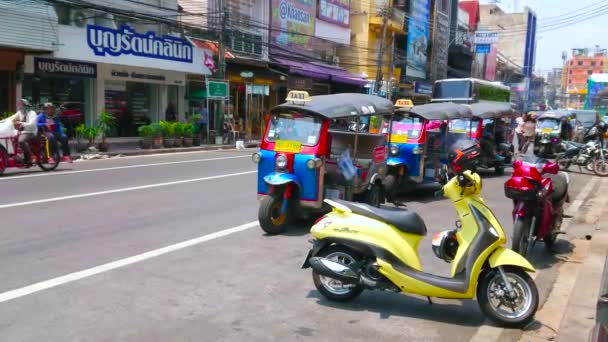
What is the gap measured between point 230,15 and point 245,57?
2.16 m

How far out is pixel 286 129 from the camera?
856 centimetres

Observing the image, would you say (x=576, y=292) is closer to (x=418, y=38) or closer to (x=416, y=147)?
(x=416, y=147)

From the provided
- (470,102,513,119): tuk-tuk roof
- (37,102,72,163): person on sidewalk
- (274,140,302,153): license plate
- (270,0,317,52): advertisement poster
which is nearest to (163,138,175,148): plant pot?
(37,102,72,163): person on sidewalk

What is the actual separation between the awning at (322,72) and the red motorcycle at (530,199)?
977 inches

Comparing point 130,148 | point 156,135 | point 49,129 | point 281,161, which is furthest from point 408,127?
point 130,148

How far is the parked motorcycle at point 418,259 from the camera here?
479cm

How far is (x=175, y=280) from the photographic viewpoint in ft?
19.0

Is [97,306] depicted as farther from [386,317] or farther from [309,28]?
[309,28]

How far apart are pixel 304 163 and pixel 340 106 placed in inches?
43.1

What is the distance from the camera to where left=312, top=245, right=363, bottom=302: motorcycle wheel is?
5191 millimetres

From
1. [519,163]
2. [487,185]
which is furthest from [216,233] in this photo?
[487,185]

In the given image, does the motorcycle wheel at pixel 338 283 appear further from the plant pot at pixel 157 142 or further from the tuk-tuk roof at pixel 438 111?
the plant pot at pixel 157 142

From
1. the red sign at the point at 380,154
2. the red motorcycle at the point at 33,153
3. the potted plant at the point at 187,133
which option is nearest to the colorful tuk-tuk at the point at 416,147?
the red sign at the point at 380,154

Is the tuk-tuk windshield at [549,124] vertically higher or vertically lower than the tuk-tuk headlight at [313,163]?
higher
